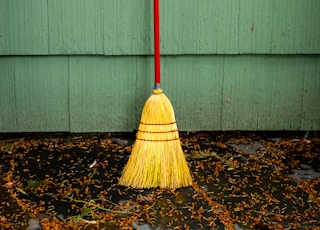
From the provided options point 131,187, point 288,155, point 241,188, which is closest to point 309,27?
point 288,155

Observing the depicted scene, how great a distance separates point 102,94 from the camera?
3781 millimetres

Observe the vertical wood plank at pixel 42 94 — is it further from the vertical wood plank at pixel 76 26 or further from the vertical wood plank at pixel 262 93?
the vertical wood plank at pixel 262 93

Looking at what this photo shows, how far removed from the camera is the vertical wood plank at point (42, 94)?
3727 mm

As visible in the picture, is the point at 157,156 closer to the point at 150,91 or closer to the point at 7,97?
the point at 150,91

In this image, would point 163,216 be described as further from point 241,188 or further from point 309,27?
point 309,27

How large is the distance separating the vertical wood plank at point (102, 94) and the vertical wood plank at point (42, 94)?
0.07m

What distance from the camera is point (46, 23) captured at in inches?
143

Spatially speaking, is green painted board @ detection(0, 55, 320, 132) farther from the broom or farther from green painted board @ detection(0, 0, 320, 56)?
the broom

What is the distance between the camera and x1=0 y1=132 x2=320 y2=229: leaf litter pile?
2.62m

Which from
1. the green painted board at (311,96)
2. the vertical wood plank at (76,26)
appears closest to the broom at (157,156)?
the vertical wood plank at (76,26)

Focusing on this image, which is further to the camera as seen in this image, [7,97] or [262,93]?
[262,93]

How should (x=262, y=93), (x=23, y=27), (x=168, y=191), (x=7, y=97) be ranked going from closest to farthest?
(x=168, y=191) < (x=23, y=27) < (x=7, y=97) < (x=262, y=93)

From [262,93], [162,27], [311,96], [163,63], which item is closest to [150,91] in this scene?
[163,63]

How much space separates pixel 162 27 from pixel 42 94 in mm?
1055
